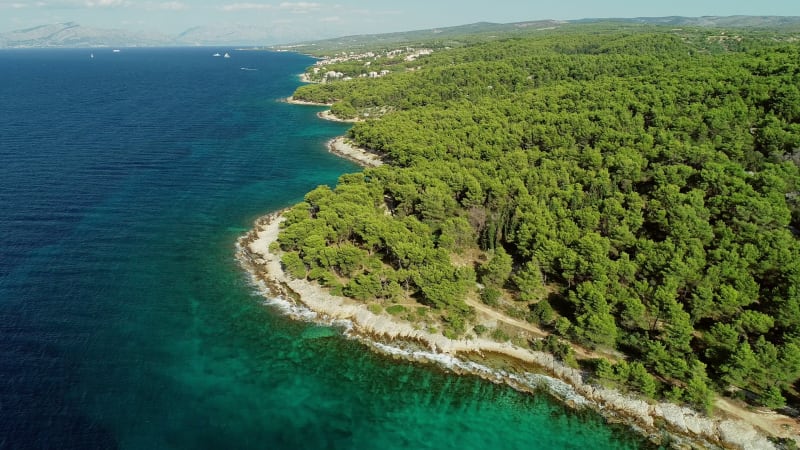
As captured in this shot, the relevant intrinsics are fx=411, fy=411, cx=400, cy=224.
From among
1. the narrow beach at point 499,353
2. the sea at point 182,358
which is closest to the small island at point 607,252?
the narrow beach at point 499,353

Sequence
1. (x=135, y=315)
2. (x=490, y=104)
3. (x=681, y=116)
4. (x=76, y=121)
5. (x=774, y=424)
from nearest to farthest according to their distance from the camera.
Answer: (x=774, y=424) → (x=135, y=315) → (x=681, y=116) → (x=490, y=104) → (x=76, y=121)

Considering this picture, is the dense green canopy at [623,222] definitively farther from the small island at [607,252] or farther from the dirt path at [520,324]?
the dirt path at [520,324]

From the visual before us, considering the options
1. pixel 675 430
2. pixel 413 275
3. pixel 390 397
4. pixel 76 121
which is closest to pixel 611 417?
pixel 675 430

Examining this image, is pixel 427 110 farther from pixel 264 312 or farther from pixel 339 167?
pixel 264 312

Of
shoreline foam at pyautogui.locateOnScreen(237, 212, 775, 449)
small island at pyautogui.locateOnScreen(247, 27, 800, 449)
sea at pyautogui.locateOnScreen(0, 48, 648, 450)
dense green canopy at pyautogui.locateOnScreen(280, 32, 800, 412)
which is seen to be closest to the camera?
shoreline foam at pyautogui.locateOnScreen(237, 212, 775, 449)

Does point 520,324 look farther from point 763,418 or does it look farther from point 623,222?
point 763,418

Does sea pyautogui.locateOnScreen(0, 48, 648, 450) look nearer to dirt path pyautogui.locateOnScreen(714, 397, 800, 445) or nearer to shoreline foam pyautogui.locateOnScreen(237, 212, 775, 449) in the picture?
shoreline foam pyautogui.locateOnScreen(237, 212, 775, 449)

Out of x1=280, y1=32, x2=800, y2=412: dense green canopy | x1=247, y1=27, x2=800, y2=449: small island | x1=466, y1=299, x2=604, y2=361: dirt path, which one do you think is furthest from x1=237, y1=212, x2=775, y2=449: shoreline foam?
x1=466, y1=299, x2=604, y2=361: dirt path

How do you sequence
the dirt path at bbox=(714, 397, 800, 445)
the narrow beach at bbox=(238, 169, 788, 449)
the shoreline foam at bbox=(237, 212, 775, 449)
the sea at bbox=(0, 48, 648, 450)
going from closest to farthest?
the dirt path at bbox=(714, 397, 800, 445) → the narrow beach at bbox=(238, 169, 788, 449) → the shoreline foam at bbox=(237, 212, 775, 449) → the sea at bbox=(0, 48, 648, 450)
